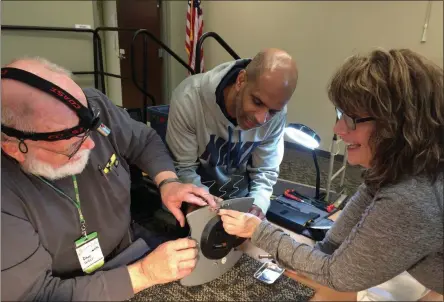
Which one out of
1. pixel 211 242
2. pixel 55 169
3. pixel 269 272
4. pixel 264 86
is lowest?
pixel 269 272

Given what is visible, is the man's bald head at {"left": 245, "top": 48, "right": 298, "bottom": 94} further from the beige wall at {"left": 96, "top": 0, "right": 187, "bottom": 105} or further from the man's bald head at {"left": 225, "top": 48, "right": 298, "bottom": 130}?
the beige wall at {"left": 96, "top": 0, "right": 187, "bottom": 105}

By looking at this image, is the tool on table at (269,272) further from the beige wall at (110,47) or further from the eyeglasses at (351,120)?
the beige wall at (110,47)

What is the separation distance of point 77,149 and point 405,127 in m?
0.73

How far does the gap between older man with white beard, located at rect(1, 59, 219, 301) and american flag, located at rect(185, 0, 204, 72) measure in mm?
354

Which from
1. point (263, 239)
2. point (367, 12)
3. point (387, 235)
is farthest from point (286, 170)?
point (367, 12)

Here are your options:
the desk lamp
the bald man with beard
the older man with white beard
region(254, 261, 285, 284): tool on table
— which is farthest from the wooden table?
the desk lamp

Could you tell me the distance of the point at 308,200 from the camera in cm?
166

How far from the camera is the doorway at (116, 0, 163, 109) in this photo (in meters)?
0.82

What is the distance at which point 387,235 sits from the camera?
0.75 metres

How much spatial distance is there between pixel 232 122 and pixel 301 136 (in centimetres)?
44

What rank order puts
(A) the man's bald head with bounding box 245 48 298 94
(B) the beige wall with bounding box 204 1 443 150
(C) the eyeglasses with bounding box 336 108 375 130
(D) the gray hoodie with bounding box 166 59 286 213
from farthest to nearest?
(B) the beige wall with bounding box 204 1 443 150, (D) the gray hoodie with bounding box 166 59 286 213, (A) the man's bald head with bounding box 245 48 298 94, (C) the eyeglasses with bounding box 336 108 375 130

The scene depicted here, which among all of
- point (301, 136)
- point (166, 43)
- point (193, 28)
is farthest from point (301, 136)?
point (166, 43)

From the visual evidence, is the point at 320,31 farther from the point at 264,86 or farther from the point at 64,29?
the point at 64,29

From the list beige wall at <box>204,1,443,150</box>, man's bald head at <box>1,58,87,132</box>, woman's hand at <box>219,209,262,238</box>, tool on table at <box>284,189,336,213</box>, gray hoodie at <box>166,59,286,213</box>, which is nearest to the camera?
man's bald head at <box>1,58,87,132</box>
